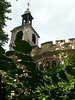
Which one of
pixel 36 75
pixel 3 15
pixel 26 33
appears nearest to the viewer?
pixel 36 75

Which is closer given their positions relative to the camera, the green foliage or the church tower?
the green foliage

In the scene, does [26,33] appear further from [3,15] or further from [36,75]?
[36,75]

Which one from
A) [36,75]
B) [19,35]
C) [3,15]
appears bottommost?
[36,75]

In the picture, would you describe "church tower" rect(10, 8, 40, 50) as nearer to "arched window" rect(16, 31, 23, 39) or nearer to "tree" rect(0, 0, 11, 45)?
"arched window" rect(16, 31, 23, 39)

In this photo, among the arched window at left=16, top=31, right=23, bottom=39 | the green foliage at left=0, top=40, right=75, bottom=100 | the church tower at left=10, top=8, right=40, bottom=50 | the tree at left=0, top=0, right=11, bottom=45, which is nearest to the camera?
the green foliage at left=0, top=40, right=75, bottom=100

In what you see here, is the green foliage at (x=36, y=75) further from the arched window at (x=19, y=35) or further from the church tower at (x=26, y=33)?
the arched window at (x=19, y=35)

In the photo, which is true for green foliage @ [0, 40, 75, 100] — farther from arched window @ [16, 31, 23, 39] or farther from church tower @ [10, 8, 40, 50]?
arched window @ [16, 31, 23, 39]

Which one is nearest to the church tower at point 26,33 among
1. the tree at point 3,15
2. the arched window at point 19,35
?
the arched window at point 19,35

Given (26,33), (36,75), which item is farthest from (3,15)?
(36,75)

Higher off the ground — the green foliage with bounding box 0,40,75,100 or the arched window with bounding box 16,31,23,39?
the arched window with bounding box 16,31,23,39

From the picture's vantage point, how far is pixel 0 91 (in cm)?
102

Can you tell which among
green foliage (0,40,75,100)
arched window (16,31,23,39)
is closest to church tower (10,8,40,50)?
Result: arched window (16,31,23,39)

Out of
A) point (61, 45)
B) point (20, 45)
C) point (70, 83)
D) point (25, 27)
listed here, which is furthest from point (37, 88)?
point (25, 27)

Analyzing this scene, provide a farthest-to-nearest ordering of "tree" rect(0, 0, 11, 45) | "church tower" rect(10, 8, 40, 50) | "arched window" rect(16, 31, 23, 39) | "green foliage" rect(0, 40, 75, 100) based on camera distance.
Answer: "arched window" rect(16, 31, 23, 39)
"church tower" rect(10, 8, 40, 50)
"tree" rect(0, 0, 11, 45)
"green foliage" rect(0, 40, 75, 100)
